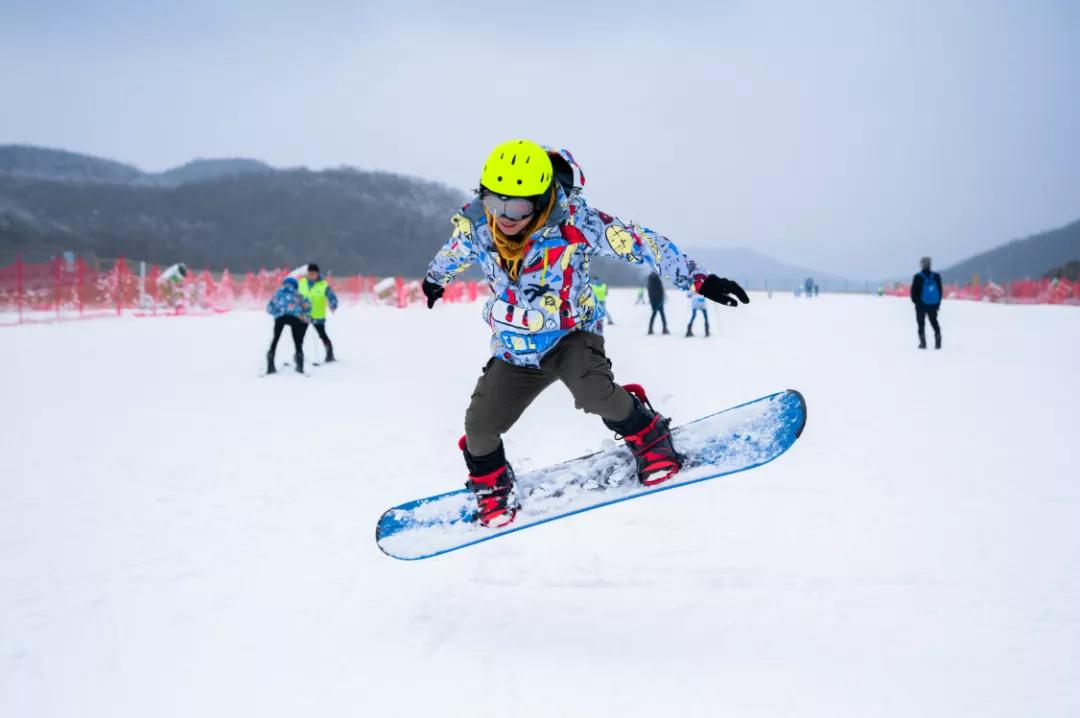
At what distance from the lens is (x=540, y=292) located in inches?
127

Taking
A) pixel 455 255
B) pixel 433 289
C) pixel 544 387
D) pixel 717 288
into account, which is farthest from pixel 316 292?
pixel 717 288

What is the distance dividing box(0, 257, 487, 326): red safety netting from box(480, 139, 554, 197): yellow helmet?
13198mm

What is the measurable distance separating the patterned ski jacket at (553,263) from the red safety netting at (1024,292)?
28.3 metres

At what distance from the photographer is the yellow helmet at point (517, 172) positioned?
9.73ft

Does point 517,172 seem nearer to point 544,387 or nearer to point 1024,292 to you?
point 544,387

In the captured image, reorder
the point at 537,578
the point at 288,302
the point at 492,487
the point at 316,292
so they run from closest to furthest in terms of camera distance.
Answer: the point at 492,487
the point at 537,578
the point at 288,302
the point at 316,292

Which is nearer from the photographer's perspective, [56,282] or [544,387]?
[544,387]

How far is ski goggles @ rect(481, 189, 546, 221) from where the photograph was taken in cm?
300

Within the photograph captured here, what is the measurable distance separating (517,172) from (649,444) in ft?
4.97

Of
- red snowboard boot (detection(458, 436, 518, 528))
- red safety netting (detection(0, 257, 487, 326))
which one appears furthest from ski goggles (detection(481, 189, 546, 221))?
red safety netting (detection(0, 257, 487, 326))

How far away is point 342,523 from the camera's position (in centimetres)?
460

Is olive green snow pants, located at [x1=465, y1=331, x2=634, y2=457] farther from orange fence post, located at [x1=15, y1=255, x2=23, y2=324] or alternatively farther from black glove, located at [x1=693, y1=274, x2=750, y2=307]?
orange fence post, located at [x1=15, y1=255, x2=23, y2=324]

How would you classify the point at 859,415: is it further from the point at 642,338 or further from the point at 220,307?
the point at 220,307

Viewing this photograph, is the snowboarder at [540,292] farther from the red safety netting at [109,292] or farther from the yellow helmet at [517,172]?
the red safety netting at [109,292]
